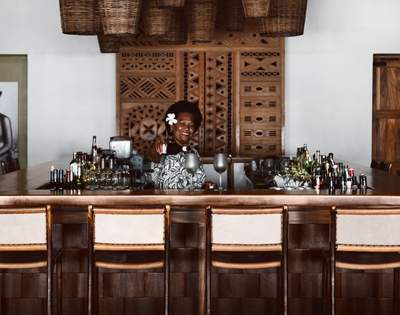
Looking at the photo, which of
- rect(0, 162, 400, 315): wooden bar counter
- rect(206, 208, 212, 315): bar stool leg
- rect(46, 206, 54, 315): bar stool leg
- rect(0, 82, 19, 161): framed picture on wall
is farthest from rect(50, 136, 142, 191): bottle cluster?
rect(0, 82, 19, 161): framed picture on wall

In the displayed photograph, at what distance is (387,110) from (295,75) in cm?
123

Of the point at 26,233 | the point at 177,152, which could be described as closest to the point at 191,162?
the point at 177,152

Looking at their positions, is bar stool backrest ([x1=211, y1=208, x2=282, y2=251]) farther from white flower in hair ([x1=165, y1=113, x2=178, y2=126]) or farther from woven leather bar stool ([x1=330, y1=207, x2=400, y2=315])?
white flower in hair ([x1=165, y1=113, x2=178, y2=126])

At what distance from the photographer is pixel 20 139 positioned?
328 inches

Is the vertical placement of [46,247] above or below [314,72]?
below

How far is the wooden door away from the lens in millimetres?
8234

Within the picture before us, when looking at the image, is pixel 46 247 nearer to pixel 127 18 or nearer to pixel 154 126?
pixel 127 18

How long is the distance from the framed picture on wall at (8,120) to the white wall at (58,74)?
29 centimetres

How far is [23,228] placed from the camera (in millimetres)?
3688

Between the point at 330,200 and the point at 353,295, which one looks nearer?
the point at 330,200

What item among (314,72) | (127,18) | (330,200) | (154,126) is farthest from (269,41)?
(330,200)

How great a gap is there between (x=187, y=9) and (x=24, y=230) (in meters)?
2.72

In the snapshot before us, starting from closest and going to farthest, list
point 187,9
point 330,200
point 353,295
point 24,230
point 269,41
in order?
point 24,230
point 330,200
point 353,295
point 187,9
point 269,41

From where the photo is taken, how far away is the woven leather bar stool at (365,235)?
12.0ft
